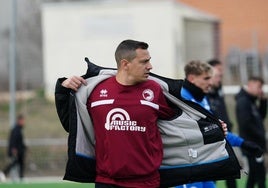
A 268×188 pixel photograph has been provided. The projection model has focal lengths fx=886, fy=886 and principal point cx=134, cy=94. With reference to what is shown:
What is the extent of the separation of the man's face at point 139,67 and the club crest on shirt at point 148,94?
3.6 inches

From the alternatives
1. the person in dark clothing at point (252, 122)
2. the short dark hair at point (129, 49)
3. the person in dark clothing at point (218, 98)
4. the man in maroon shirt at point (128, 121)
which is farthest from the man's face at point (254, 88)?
the short dark hair at point (129, 49)

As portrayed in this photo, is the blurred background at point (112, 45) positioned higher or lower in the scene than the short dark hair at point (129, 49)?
lower

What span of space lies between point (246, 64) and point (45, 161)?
657cm

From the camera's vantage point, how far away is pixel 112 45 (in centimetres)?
3039

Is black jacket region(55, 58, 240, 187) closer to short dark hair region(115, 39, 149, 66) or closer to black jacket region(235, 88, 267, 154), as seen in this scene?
short dark hair region(115, 39, 149, 66)

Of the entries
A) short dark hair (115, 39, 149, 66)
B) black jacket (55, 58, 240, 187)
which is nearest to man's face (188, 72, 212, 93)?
black jacket (55, 58, 240, 187)

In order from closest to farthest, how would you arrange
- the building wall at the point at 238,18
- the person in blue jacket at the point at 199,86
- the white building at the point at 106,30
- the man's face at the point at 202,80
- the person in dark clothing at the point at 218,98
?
the person in blue jacket at the point at 199,86, the man's face at the point at 202,80, the person in dark clothing at the point at 218,98, the building wall at the point at 238,18, the white building at the point at 106,30

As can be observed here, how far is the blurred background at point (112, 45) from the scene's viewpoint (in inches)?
967

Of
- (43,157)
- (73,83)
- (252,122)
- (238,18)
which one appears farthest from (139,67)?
(238,18)

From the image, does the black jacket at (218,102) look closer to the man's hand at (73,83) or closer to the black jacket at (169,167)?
the black jacket at (169,167)

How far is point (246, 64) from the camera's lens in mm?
25547

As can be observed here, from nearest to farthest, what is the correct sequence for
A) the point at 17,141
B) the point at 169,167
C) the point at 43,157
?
the point at 169,167 → the point at 17,141 → the point at 43,157

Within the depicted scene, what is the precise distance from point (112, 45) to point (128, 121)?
24300 mm

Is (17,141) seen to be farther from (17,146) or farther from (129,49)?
(129,49)
